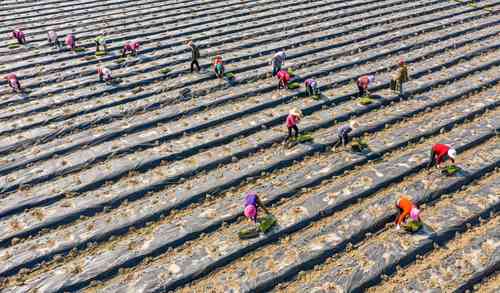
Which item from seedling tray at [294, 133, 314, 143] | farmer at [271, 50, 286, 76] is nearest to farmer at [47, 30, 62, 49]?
farmer at [271, 50, 286, 76]

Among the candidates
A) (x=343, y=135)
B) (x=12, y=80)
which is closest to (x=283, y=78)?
(x=343, y=135)

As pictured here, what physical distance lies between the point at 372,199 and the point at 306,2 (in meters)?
11.7

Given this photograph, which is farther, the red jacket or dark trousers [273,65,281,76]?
dark trousers [273,65,281,76]

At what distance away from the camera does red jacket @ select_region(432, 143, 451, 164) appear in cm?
800

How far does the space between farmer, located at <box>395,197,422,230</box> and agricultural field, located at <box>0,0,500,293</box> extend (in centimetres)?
26

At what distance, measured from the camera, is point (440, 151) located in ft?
26.5

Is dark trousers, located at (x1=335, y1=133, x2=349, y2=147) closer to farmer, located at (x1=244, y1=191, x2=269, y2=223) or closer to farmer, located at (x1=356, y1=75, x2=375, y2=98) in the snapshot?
farmer, located at (x1=356, y1=75, x2=375, y2=98)

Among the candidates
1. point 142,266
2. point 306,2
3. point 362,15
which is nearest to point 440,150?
point 142,266

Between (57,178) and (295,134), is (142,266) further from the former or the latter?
(295,134)

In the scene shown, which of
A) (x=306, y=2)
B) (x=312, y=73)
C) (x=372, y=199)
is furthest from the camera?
(x=306, y=2)

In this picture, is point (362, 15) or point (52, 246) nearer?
point (52, 246)

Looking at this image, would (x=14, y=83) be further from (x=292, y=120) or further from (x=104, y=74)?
(x=292, y=120)

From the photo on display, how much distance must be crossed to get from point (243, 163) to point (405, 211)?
3.28 meters

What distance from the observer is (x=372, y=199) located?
765 centimetres
